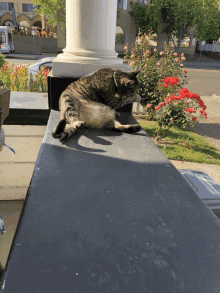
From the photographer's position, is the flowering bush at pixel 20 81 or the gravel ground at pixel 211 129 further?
the gravel ground at pixel 211 129

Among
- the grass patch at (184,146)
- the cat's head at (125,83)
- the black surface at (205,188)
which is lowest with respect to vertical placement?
the grass patch at (184,146)

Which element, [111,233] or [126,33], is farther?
[126,33]

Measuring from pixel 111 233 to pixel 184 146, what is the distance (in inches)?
210

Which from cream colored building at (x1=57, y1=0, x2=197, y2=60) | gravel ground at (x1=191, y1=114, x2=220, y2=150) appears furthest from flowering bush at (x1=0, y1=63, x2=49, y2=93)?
cream colored building at (x1=57, y1=0, x2=197, y2=60)

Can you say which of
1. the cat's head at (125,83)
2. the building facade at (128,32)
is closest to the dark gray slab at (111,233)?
the cat's head at (125,83)

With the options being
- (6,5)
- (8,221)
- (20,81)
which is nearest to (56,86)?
(8,221)

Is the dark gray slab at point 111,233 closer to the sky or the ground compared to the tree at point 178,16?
closer to the ground

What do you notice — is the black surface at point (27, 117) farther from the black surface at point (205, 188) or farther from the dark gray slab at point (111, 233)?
the black surface at point (205, 188)

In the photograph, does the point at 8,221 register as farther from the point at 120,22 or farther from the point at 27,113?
the point at 120,22

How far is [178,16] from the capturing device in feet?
82.9

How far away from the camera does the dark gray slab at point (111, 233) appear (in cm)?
96

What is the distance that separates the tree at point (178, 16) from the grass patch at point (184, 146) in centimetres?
2289

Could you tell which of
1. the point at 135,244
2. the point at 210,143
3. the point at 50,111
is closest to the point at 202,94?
the point at 210,143

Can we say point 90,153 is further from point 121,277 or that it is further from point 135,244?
point 121,277
